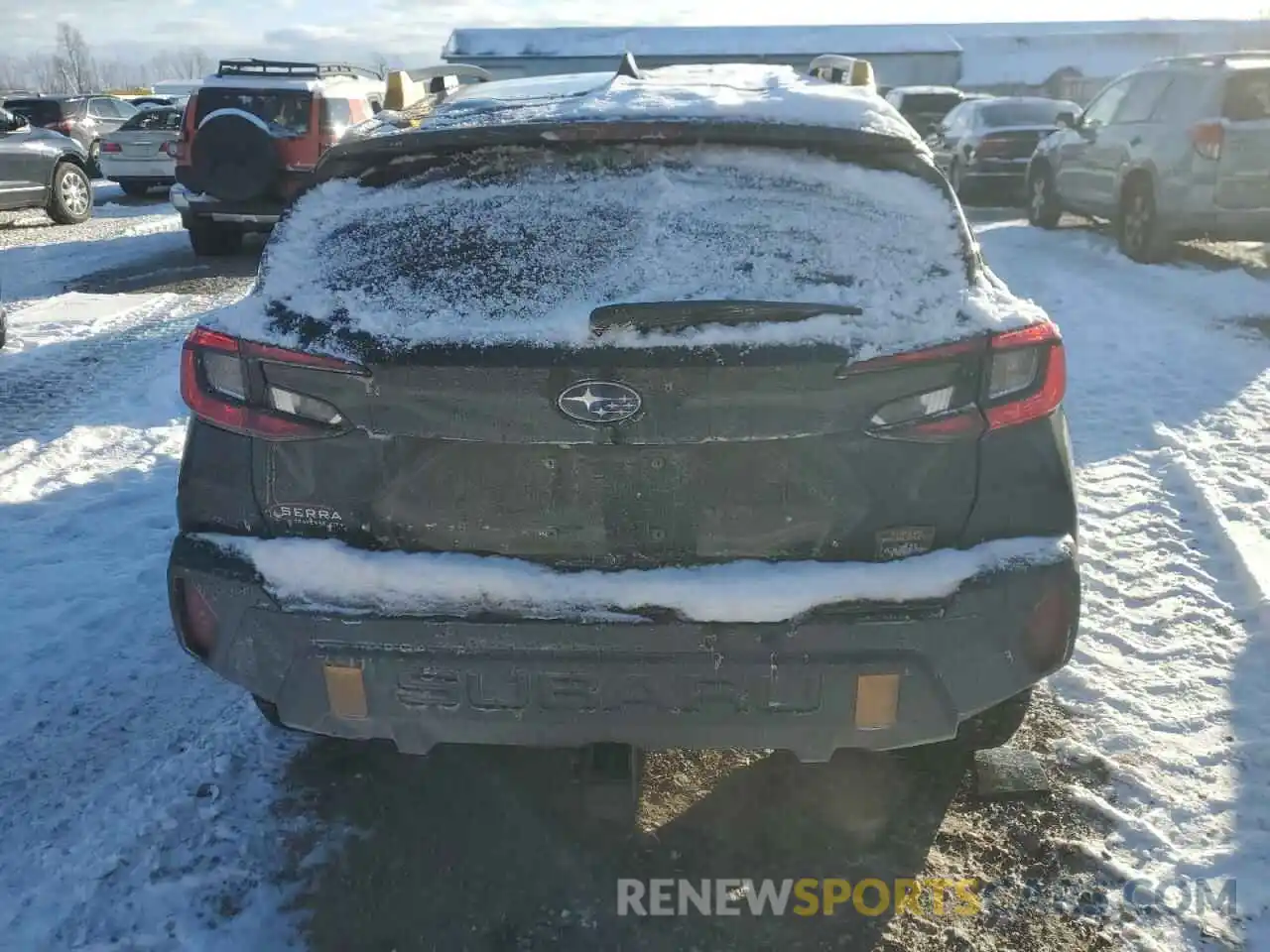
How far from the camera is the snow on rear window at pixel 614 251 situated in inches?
87.4

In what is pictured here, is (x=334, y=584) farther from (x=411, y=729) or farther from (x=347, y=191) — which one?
(x=347, y=191)

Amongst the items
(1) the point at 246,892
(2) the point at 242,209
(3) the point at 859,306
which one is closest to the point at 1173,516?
(3) the point at 859,306

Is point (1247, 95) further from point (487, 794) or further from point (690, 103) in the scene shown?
point (487, 794)

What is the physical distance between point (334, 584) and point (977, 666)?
138 cm

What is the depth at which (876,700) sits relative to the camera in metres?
2.19

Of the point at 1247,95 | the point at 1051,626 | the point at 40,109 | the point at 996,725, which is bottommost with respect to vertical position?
the point at 996,725

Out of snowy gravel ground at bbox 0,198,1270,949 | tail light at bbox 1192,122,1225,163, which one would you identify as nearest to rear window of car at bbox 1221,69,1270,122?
tail light at bbox 1192,122,1225,163

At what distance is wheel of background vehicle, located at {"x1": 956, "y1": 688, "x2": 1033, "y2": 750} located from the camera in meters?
2.80

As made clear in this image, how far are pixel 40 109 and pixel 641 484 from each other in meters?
23.5

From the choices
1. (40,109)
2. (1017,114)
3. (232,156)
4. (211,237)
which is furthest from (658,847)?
(40,109)

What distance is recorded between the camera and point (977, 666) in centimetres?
221

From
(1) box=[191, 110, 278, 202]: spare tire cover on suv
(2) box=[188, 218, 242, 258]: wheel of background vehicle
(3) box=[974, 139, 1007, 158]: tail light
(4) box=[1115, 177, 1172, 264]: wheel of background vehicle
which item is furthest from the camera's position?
(3) box=[974, 139, 1007, 158]: tail light

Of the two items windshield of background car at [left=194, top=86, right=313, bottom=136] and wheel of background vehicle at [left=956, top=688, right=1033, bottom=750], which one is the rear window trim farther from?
windshield of background car at [left=194, top=86, right=313, bottom=136]

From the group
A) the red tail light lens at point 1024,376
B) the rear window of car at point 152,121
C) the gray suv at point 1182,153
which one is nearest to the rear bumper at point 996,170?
the gray suv at point 1182,153
